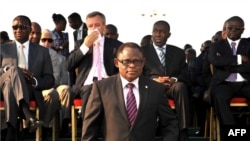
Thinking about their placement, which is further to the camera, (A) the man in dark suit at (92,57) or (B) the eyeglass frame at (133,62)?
(A) the man in dark suit at (92,57)

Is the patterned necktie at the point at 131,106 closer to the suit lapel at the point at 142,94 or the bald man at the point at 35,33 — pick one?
the suit lapel at the point at 142,94

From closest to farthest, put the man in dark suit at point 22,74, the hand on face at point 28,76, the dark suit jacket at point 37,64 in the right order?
the man in dark suit at point 22,74 < the hand on face at point 28,76 < the dark suit jacket at point 37,64

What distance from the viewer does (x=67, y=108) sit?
6.61 m

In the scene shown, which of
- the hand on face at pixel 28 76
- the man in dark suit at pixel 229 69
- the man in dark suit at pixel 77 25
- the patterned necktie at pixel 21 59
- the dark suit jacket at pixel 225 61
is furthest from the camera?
the man in dark suit at pixel 77 25

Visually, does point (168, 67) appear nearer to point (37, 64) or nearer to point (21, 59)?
point (37, 64)

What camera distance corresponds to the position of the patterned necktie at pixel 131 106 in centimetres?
400

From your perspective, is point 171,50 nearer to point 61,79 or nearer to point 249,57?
point 249,57

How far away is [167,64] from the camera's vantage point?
6.55 meters

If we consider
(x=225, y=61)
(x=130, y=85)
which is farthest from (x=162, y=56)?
(x=130, y=85)

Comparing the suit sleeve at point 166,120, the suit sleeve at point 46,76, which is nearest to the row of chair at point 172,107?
the suit sleeve at point 46,76

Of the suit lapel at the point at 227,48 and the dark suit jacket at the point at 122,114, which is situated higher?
the suit lapel at the point at 227,48

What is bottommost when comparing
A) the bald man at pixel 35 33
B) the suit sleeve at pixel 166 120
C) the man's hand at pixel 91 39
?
the suit sleeve at pixel 166 120

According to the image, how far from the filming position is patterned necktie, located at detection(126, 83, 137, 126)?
3998 mm

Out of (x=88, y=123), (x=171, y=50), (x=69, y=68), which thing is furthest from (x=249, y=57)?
(x=88, y=123)
